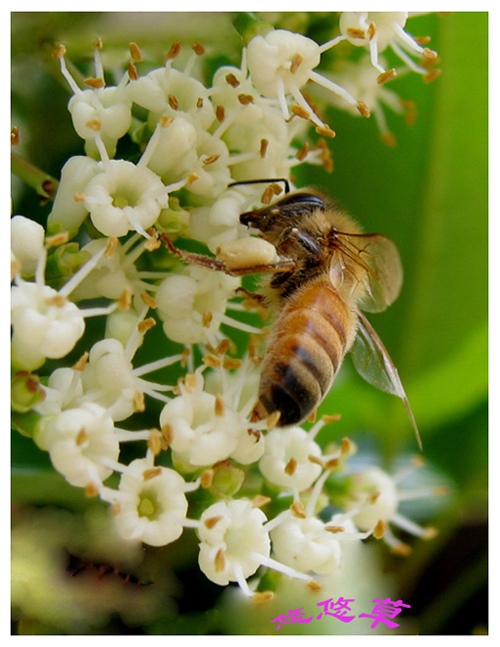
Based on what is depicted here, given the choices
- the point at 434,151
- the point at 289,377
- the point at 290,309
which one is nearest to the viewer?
the point at 289,377

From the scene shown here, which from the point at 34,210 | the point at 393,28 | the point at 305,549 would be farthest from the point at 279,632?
the point at 393,28

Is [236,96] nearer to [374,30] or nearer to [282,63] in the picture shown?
[282,63]

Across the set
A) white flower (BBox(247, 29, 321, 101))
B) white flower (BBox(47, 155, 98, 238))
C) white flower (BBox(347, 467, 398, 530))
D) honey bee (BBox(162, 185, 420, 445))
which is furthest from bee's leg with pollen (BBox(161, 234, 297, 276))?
white flower (BBox(347, 467, 398, 530))

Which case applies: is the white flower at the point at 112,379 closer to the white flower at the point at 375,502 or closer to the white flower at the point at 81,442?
the white flower at the point at 81,442

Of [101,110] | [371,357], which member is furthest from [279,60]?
[371,357]

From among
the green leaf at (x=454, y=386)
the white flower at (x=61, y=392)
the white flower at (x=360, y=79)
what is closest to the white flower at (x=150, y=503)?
the white flower at (x=61, y=392)

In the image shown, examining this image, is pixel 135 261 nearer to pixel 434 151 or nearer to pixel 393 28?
pixel 393 28
